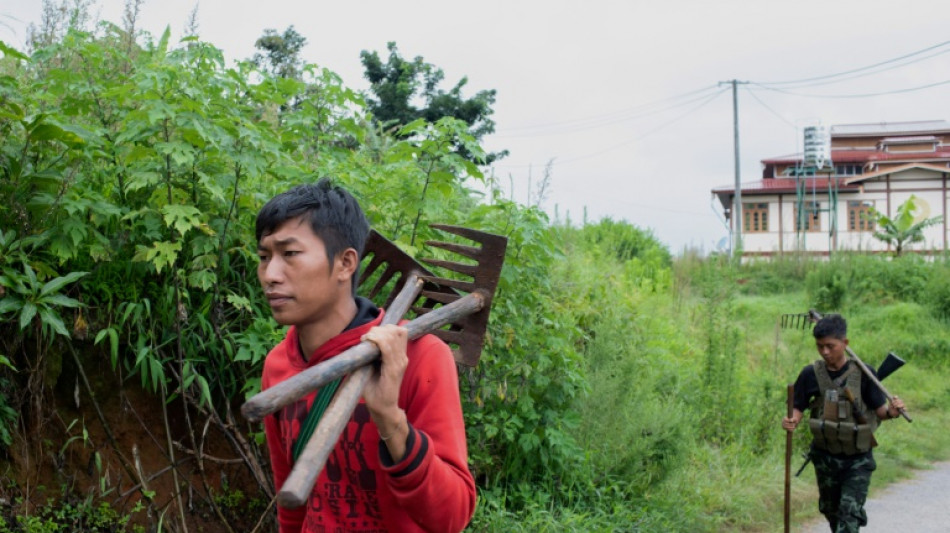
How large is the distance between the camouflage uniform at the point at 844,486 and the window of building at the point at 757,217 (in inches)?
1239

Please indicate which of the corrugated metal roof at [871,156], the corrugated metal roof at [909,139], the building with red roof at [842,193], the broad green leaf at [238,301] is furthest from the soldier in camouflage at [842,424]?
the corrugated metal roof at [909,139]

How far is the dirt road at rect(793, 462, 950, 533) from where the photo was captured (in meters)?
7.92

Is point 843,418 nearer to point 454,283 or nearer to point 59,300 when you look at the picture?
point 454,283

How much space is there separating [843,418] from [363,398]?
5.51 metres

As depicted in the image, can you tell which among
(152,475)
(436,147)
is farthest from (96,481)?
(436,147)

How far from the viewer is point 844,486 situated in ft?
21.6

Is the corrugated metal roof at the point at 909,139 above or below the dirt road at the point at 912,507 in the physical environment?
above

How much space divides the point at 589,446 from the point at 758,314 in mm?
12222

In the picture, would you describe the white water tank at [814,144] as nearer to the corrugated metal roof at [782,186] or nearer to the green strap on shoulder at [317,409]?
the corrugated metal roof at [782,186]

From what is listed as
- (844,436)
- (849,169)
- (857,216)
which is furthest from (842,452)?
(849,169)

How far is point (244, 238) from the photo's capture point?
4.49 m

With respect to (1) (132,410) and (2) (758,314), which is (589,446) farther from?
(2) (758,314)

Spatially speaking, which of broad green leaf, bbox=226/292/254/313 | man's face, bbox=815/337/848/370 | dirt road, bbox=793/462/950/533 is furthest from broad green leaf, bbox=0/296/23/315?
dirt road, bbox=793/462/950/533

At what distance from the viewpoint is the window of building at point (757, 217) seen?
1457 inches
